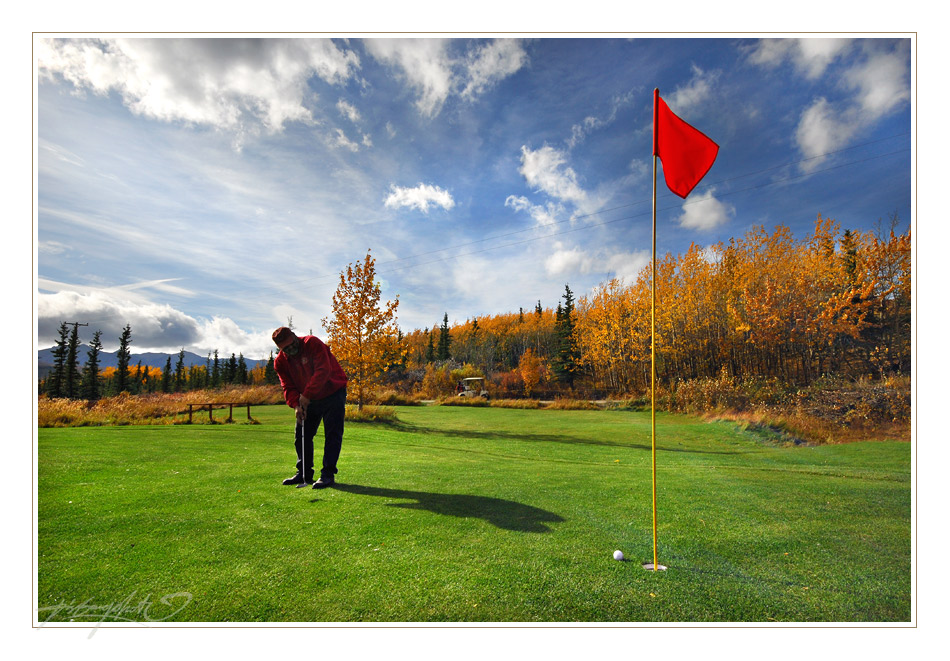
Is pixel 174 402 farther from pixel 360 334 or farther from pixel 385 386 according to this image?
pixel 385 386

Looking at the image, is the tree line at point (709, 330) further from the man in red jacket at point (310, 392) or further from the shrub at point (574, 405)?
the man in red jacket at point (310, 392)

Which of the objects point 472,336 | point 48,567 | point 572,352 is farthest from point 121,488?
point 472,336

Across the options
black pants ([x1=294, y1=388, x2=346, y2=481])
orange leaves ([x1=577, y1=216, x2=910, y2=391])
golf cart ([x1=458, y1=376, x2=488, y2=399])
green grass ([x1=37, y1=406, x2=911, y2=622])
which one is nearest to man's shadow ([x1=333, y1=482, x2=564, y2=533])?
green grass ([x1=37, y1=406, x2=911, y2=622])

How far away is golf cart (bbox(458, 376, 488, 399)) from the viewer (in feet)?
65.5

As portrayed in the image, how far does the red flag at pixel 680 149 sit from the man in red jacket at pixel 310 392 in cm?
341

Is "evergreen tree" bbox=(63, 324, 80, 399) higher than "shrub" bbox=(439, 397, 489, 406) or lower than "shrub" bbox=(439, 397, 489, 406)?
higher

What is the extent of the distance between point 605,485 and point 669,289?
554 inches

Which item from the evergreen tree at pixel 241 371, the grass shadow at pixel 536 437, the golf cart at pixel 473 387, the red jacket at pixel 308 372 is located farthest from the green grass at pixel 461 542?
the evergreen tree at pixel 241 371

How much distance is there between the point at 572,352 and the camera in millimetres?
21281

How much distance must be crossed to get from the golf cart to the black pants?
15.6m

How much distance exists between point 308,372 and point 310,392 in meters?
0.23

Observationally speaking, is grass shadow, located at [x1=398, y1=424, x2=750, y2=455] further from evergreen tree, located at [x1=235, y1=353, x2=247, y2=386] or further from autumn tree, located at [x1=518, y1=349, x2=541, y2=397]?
evergreen tree, located at [x1=235, y1=353, x2=247, y2=386]

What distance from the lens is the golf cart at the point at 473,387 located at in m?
20.0
